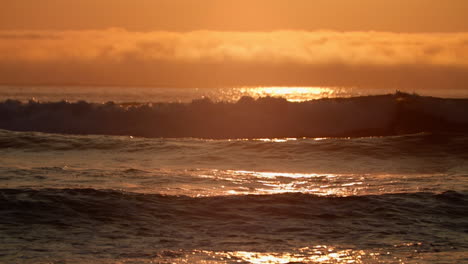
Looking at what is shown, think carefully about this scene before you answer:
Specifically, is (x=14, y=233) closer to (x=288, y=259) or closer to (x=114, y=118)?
(x=288, y=259)

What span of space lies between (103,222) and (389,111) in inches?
795

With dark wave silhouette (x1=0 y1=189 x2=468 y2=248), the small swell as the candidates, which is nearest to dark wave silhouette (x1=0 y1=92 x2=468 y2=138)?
the small swell

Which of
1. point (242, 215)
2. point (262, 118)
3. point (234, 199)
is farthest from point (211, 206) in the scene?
point (262, 118)

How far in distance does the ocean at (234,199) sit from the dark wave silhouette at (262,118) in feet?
3.28

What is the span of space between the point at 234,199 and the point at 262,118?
653 inches

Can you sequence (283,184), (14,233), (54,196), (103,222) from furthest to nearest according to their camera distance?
(283,184) < (54,196) < (103,222) < (14,233)

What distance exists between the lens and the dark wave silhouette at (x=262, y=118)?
87.8 feet

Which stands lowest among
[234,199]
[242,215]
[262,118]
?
[242,215]

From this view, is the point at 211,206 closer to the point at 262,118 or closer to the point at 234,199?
the point at 234,199

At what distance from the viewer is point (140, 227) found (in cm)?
975

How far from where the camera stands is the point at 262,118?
27.9m

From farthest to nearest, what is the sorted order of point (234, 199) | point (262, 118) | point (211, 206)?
point (262, 118) < point (234, 199) < point (211, 206)

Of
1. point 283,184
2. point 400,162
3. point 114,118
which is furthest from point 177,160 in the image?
point 114,118

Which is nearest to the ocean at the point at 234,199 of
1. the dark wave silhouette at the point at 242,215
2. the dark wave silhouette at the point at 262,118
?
the dark wave silhouette at the point at 242,215
